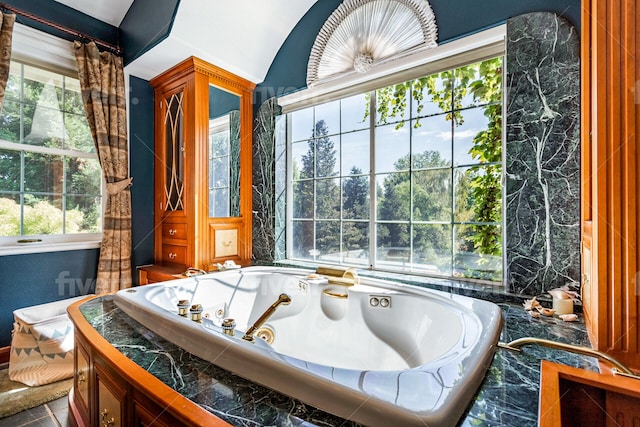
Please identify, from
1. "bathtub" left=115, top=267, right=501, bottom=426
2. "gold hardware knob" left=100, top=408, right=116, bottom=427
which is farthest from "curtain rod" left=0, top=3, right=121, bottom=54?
"gold hardware knob" left=100, top=408, right=116, bottom=427

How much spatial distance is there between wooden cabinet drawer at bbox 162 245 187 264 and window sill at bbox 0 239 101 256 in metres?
0.49

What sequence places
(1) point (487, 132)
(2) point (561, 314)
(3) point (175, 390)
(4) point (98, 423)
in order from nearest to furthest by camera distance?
(3) point (175, 390), (4) point (98, 423), (2) point (561, 314), (1) point (487, 132)

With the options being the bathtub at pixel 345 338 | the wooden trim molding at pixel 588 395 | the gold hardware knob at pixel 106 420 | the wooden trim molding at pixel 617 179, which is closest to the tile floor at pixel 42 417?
the gold hardware knob at pixel 106 420

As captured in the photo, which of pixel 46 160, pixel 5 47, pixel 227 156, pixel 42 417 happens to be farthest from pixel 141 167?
pixel 42 417

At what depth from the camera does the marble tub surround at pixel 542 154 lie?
1.42m

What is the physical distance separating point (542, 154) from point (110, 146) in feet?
9.69

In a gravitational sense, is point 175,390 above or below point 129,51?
below

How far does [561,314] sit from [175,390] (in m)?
1.50

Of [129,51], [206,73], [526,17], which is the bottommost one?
[526,17]

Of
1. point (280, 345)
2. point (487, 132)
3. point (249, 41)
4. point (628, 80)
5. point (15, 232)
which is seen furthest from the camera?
point (249, 41)

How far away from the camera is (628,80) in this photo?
0.89m

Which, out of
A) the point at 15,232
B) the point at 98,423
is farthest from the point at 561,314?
the point at 15,232

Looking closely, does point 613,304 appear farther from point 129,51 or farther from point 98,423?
point 129,51

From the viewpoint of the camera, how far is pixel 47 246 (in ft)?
7.22
